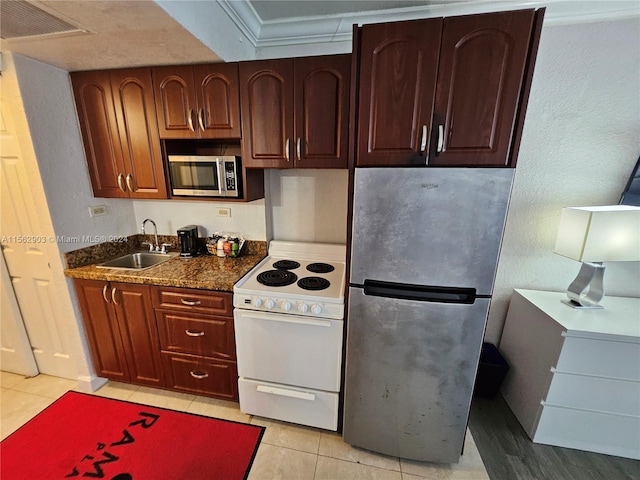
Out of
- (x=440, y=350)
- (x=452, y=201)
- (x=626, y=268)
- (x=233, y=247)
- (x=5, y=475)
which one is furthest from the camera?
(x=233, y=247)

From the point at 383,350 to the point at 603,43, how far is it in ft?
7.23

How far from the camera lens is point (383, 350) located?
1349 millimetres

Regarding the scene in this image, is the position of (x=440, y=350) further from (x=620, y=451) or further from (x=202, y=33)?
(x=202, y=33)

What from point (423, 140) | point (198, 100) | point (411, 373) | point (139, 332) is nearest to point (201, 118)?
point (198, 100)

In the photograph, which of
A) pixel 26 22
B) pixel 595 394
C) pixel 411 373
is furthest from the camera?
pixel 595 394

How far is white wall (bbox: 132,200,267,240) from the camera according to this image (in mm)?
2102

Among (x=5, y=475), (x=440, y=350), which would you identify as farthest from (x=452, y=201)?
(x=5, y=475)

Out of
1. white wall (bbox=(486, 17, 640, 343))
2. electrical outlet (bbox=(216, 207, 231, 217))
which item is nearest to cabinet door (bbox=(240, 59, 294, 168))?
electrical outlet (bbox=(216, 207, 231, 217))

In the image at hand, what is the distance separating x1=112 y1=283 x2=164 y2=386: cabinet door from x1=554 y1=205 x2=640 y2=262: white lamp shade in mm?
2617

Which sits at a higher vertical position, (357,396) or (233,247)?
(233,247)

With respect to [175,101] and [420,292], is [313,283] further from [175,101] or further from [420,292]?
[175,101]

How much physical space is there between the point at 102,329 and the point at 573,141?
3439mm

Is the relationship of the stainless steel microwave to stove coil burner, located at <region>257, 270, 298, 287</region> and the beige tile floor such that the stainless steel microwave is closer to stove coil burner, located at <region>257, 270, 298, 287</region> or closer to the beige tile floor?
stove coil burner, located at <region>257, 270, 298, 287</region>

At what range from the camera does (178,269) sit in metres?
1.80
